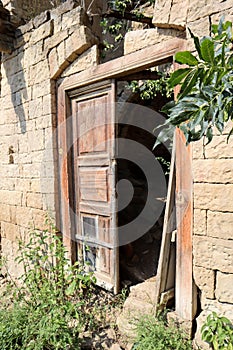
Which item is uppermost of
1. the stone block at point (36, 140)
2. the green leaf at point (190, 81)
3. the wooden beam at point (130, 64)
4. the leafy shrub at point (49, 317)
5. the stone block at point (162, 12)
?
the stone block at point (162, 12)

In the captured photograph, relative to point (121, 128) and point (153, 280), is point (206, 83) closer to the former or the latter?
point (153, 280)

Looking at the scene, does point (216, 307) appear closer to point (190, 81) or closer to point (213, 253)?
point (213, 253)

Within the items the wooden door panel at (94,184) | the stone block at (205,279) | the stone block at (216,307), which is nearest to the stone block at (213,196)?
the stone block at (205,279)

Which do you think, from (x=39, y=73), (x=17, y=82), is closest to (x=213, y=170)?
(x=39, y=73)

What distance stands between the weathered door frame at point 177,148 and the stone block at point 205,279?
7cm

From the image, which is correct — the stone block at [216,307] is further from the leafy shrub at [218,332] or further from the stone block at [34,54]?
the stone block at [34,54]

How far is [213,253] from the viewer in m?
2.05

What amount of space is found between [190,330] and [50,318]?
4.25 feet

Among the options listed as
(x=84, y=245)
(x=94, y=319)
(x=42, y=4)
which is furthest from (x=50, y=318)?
(x=42, y=4)

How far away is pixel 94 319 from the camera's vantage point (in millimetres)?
2881

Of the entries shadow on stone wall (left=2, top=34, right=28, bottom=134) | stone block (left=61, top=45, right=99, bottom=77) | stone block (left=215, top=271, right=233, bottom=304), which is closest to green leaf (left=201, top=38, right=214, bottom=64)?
stone block (left=215, top=271, right=233, bottom=304)

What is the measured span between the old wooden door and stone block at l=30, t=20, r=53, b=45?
0.80m

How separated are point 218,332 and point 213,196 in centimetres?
99

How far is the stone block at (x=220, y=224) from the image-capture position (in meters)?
1.96
